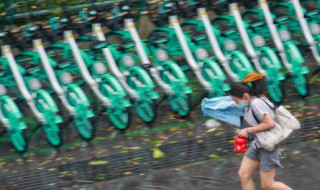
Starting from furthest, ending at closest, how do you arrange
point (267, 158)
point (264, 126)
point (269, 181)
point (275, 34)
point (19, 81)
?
point (275, 34) < point (19, 81) < point (269, 181) < point (267, 158) < point (264, 126)

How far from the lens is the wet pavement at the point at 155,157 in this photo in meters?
8.98

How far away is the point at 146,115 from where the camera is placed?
10648 mm

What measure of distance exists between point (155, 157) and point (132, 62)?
1.62 m

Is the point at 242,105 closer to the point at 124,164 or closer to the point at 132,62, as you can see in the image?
the point at 124,164

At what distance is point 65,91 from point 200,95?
6.51 ft

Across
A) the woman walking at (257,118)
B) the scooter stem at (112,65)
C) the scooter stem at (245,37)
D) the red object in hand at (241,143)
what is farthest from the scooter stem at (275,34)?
the red object in hand at (241,143)

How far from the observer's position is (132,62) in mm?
10742

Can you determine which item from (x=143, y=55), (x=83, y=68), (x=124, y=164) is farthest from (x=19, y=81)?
(x=124, y=164)

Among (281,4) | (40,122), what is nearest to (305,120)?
(281,4)

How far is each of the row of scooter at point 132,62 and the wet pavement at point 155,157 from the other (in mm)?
195

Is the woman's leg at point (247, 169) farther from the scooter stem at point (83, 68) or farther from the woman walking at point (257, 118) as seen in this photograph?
the scooter stem at point (83, 68)

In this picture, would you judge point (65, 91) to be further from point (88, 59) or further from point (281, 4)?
point (281, 4)

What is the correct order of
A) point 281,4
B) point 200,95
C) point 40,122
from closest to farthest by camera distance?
1. point 40,122
2. point 200,95
3. point 281,4

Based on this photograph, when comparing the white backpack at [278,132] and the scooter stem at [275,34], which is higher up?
the scooter stem at [275,34]
